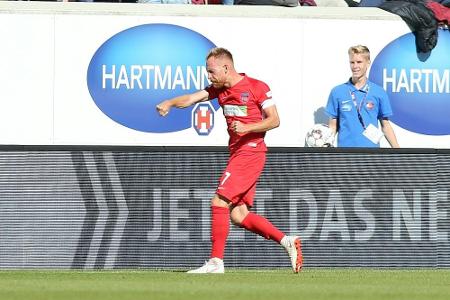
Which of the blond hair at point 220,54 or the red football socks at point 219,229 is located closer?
the red football socks at point 219,229

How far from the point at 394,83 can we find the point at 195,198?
444 cm

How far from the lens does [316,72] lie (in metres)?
18.1

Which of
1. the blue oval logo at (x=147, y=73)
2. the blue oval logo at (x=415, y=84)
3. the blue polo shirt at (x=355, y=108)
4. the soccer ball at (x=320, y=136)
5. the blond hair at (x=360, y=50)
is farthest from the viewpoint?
the blue oval logo at (x=415, y=84)

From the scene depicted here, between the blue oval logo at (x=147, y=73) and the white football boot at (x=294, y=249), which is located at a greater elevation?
the blue oval logo at (x=147, y=73)

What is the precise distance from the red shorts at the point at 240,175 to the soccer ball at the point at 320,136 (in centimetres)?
351

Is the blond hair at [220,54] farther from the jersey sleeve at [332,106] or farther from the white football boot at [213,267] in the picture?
the jersey sleeve at [332,106]

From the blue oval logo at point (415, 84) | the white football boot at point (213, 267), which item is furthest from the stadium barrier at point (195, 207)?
the blue oval logo at point (415, 84)

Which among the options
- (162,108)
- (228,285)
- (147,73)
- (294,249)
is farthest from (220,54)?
(147,73)

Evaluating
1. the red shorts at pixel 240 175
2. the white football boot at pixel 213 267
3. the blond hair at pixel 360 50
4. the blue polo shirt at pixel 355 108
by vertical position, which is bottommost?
the white football boot at pixel 213 267

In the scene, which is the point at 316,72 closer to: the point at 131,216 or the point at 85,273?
the point at 131,216

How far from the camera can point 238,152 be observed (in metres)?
13.1

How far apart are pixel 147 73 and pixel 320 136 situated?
2299 millimetres

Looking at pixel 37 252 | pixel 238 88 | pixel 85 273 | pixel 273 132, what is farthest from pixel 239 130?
pixel 273 132

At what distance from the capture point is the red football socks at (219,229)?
1295 centimetres
